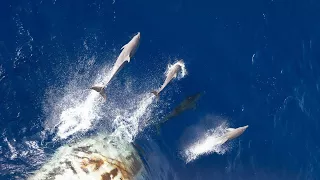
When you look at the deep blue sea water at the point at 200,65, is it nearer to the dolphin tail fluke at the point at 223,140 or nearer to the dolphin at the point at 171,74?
the dolphin at the point at 171,74

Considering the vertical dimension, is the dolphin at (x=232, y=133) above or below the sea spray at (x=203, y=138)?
below

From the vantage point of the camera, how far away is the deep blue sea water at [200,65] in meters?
25.8

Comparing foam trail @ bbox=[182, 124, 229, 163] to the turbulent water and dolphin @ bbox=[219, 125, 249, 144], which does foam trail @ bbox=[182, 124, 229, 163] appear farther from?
the turbulent water

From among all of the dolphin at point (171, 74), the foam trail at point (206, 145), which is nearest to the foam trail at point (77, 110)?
the dolphin at point (171, 74)

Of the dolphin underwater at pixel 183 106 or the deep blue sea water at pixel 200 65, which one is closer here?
the deep blue sea water at pixel 200 65

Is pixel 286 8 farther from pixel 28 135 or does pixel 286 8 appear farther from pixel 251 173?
pixel 28 135

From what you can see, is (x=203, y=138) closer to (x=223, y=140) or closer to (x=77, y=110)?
(x=223, y=140)

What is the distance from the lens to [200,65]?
28953mm

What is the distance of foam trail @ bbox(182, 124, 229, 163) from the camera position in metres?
28.9

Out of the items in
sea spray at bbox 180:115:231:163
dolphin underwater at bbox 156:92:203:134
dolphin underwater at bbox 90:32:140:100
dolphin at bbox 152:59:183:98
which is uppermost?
dolphin underwater at bbox 90:32:140:100

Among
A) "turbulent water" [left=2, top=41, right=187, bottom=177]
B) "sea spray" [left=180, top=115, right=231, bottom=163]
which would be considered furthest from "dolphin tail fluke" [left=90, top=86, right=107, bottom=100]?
"sea spray" [left=180, top=115, right=231, bottom=163]

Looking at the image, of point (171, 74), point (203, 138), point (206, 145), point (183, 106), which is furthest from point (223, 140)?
point (171, 74)

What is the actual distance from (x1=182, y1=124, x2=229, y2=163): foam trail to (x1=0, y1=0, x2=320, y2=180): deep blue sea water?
454 mm

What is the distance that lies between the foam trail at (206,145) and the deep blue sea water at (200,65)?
1.49ft
